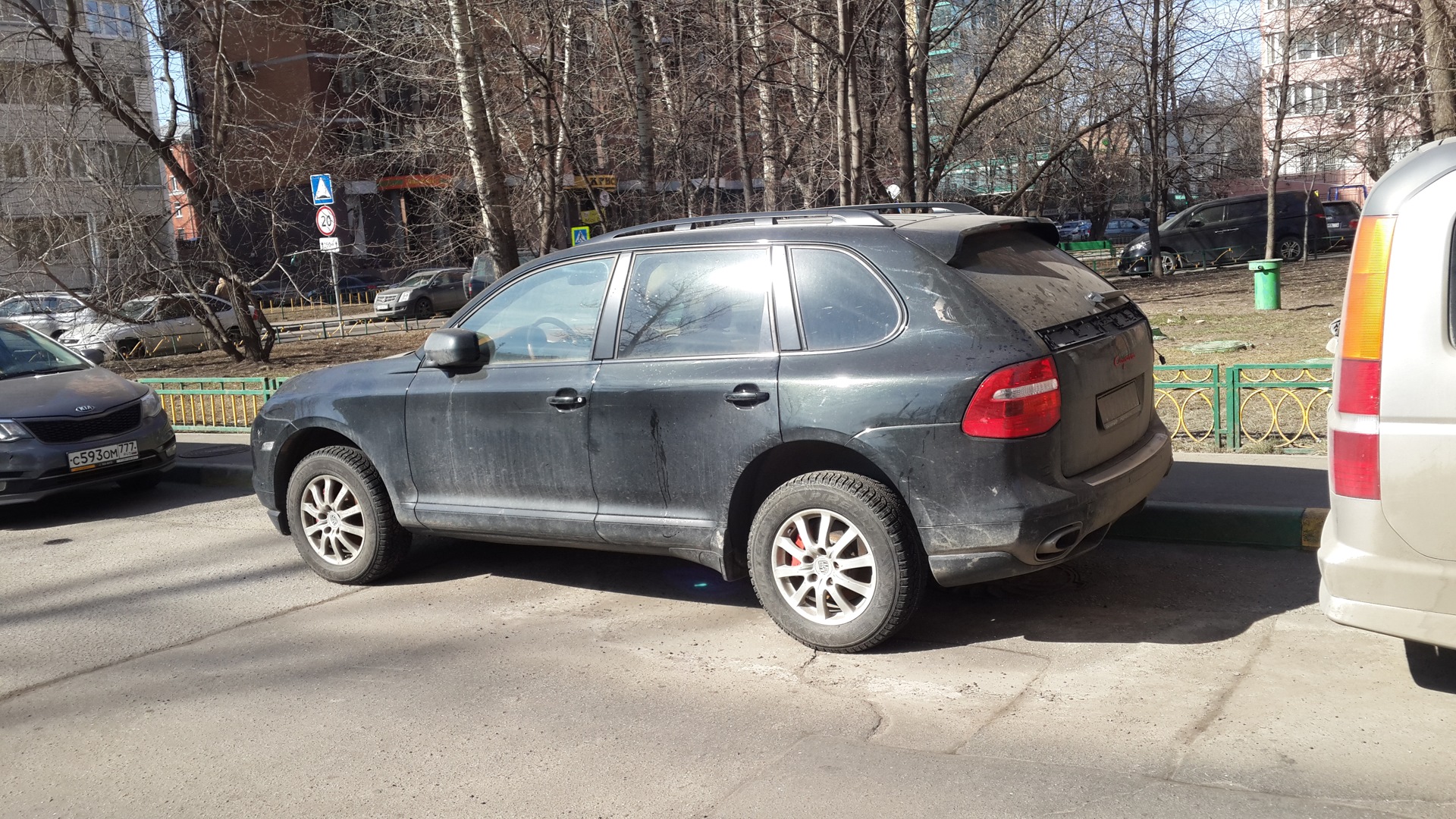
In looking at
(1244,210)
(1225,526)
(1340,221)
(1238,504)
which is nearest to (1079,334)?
(1225,526)

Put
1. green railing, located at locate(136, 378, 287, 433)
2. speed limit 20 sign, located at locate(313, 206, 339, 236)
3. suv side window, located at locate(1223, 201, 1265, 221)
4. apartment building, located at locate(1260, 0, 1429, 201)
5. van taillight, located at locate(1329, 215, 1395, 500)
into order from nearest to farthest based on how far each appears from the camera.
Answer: van taillight, located at locate(1329, 215, 1395, 500)
green railing, located at locate(136, 378, 287, 433)
apartment building, located at locate(1260, 0, 1429, 201)
speed limit 20 sign, located at locate(313, 206, 339, 236)
suv side window, located at locate(1223, 201, 1265, 221)

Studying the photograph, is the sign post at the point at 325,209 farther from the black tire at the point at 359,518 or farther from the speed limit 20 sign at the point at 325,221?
the black tire at the point at 359,518

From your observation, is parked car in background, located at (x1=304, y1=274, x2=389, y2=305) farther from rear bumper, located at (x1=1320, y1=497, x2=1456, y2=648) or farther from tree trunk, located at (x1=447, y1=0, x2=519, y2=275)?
rear bumper, located at (x1=1320, y1=497, x2=1456, y2=648)

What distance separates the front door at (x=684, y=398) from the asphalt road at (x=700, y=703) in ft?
1.84

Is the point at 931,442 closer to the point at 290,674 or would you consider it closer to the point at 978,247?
the point at 978,247

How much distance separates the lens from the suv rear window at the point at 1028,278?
4773 millimetres

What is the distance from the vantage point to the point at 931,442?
15.0ft

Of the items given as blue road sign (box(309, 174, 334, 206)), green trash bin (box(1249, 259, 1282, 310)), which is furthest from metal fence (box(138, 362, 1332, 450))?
blue road sign (box(309, 174, 334, 206))

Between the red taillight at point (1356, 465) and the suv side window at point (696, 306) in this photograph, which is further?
the suv side window at point (696, 306)

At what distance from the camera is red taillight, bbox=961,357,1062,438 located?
14.7 feet

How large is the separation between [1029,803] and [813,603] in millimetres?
1577

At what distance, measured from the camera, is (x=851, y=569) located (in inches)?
191

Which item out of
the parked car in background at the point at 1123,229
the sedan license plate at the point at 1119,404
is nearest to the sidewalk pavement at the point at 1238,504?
the sedan license plate at the point at 1119,404

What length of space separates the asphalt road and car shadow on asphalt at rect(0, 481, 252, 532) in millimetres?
2735
